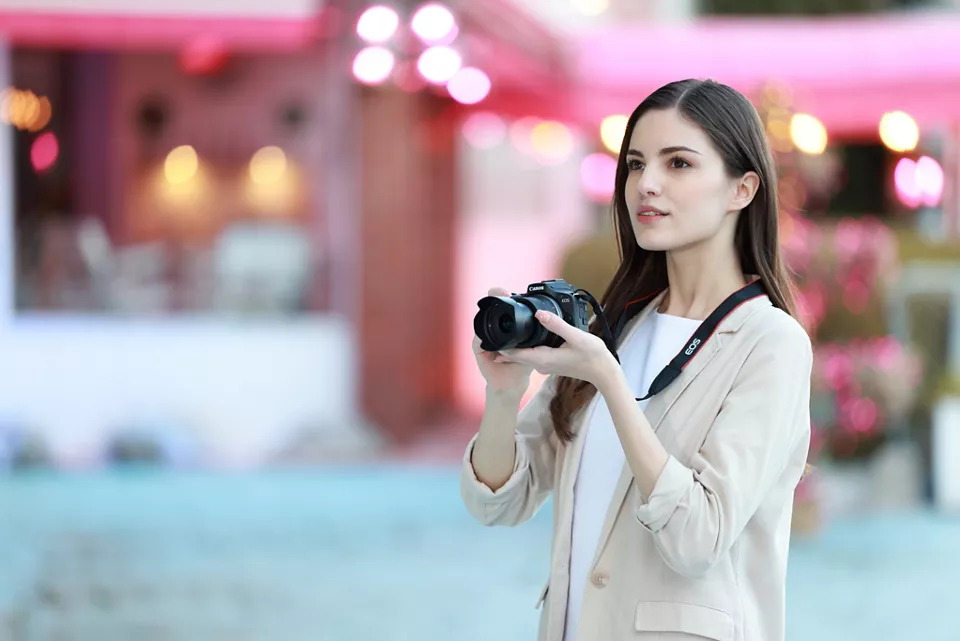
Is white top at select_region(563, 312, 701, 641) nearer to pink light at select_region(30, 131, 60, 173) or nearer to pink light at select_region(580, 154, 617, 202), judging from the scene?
pink light at select_region(580, 154, 617, 202)

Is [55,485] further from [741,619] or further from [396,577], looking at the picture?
[741,619]

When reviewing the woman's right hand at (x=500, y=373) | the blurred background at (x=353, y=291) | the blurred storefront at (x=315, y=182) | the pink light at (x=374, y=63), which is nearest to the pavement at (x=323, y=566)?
the blurred background at (x=353, y=291)

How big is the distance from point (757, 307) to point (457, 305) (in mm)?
7563

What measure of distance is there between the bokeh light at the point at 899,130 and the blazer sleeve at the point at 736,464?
18.3ft

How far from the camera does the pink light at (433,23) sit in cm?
579

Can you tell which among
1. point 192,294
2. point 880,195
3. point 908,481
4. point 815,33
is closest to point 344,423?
point 192,294

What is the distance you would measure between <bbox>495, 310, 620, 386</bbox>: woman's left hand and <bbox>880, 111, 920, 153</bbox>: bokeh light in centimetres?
573

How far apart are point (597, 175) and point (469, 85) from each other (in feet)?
5.42

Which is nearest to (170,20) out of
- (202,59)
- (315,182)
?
(202,59)

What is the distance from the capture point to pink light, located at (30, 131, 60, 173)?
772 centimetres

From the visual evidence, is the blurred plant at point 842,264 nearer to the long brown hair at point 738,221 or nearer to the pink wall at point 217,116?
the pink wall at point 217,116

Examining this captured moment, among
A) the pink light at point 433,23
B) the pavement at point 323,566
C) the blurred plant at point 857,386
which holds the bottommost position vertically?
the pavement at point 323,566

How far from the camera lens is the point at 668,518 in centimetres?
128

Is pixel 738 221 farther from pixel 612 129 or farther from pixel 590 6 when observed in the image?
pixel 590 6
